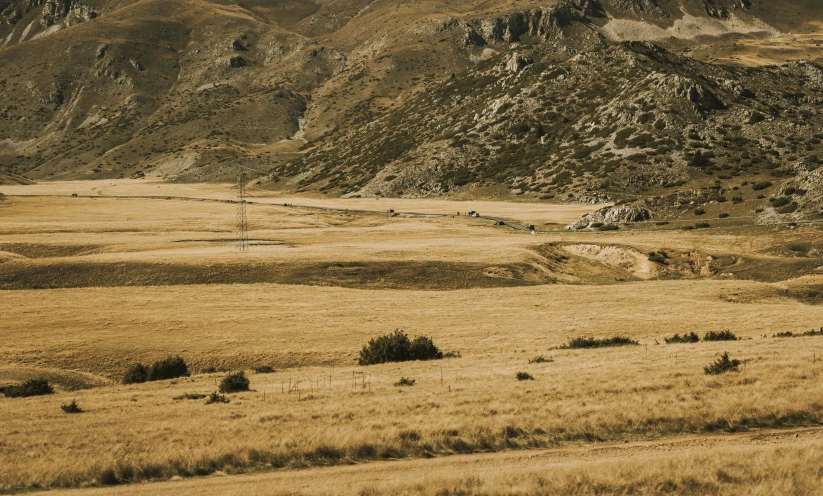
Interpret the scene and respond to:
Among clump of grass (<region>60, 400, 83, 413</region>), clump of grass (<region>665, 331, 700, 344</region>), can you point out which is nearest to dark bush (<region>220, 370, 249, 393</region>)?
clump of grass (<region>60, 400, 83, 413</region>)

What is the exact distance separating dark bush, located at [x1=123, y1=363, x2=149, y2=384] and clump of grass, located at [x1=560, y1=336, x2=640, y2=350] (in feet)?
71.8

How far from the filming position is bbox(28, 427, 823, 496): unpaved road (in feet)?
48.9

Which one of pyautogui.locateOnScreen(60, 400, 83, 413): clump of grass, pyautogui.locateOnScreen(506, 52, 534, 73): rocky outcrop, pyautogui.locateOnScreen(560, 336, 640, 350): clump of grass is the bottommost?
pyautogui.locateOnScreen(560, 336, 640, 350): clump of grass

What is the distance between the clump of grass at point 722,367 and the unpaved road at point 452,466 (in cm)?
665

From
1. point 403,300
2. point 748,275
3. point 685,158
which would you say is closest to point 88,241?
point 403,300

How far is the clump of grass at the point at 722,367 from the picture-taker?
2489cm

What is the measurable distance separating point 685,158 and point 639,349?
10726cm

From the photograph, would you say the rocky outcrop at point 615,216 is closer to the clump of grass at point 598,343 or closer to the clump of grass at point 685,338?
the clump of grass at point 685,338

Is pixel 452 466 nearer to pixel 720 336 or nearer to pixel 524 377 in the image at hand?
pixel 524 377

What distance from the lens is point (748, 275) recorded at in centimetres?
6194

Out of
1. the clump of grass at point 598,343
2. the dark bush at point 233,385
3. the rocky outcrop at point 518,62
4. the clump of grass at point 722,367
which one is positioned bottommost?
the clump of grass at point 598,343

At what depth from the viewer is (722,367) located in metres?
25.2

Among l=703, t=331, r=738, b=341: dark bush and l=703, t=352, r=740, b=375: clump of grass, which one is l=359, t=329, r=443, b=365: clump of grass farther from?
l=703, t=331, r=738, b=341: dark bush

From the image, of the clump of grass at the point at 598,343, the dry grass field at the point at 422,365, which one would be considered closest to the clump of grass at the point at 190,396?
the dry grass field at the point at 422,365
